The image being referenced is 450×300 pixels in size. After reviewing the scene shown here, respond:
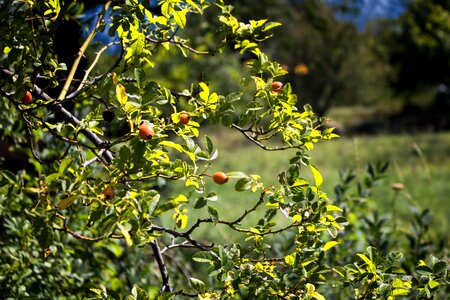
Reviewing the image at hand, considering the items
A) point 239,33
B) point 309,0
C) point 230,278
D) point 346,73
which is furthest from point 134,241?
point 346,73

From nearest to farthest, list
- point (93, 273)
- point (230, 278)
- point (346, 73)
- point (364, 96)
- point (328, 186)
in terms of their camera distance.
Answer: point (230, 278) → point (93, 273) → point (328, 186) → point (346, 73) → point (364, 96)

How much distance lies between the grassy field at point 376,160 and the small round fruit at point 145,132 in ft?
16.1

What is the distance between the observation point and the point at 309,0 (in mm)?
5410

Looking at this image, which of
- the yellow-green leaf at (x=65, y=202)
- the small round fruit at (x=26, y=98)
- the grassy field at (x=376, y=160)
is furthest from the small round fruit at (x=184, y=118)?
the grassy field at (x=376, y=160)

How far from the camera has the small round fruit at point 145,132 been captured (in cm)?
96

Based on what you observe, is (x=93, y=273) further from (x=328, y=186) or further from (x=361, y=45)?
(x=361, y=45)

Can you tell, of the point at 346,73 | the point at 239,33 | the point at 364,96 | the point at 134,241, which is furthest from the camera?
the point at 364,96

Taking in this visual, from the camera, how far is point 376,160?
10.6 metres

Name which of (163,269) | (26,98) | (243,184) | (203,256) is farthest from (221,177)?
(26,98)

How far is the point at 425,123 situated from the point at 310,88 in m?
6.43

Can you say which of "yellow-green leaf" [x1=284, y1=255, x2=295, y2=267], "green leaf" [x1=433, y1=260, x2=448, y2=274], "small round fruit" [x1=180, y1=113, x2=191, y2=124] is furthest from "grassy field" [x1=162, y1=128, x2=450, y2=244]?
"small round fruit" [x1=180, y1=113, x2=191, y2=124]

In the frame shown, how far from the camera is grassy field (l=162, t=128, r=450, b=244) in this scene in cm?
765

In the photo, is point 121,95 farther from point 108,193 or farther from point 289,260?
point 289,260

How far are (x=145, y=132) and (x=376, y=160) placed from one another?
10099 millimetres
